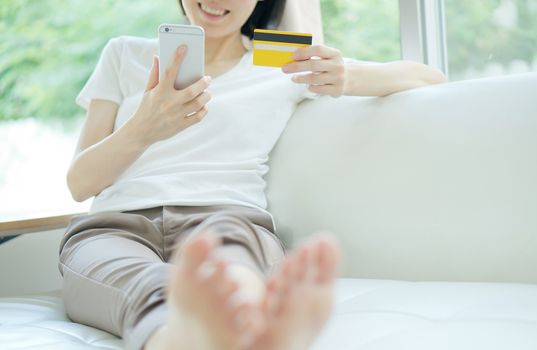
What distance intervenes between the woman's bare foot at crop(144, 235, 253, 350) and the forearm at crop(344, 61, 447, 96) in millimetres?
924

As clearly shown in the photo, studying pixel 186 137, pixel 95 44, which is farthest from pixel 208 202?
pixel 95 44

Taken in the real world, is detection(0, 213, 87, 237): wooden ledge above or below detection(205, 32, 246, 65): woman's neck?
below

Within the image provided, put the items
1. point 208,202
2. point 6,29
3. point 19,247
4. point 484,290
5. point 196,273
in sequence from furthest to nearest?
point 6,29, point 19,247, point 208,202, point 484,290, point 196,273

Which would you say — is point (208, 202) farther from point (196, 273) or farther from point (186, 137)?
point (196, 273)

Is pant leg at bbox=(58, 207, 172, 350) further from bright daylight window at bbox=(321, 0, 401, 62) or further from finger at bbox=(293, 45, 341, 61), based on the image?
bright daylight window at bbox=(321, 0, 401, 62)

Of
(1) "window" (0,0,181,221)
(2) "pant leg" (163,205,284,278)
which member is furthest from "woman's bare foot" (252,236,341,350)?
(1) "window" (0,0,181,221)

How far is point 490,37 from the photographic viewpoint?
2.21 m

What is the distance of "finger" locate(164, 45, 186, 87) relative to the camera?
1371mm

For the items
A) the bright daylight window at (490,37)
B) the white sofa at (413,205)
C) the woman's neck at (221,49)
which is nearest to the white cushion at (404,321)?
the white sofa at (413,205)

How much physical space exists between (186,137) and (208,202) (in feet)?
0.60

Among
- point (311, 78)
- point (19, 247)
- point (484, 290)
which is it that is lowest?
point (19, 247)

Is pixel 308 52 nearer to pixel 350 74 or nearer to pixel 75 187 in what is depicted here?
pixel 350 74

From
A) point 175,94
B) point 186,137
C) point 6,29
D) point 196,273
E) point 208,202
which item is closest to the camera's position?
point 196,273

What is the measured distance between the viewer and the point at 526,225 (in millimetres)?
1335
